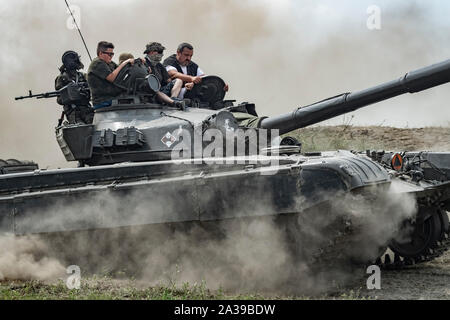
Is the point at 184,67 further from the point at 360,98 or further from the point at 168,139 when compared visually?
the point at 360,98

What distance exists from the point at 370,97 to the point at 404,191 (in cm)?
157

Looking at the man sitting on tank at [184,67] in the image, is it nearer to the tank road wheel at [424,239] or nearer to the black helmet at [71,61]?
the black helmet at [71,61]

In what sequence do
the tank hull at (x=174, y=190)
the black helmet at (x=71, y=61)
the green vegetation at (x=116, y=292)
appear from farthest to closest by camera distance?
the black helmet at (x=71, y=61)
the tank hull at (x=174, y=190)
the green vegetation at (x=116, y=292)

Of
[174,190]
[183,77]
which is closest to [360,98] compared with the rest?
[183,77]

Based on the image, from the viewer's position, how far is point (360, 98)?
10125 mm

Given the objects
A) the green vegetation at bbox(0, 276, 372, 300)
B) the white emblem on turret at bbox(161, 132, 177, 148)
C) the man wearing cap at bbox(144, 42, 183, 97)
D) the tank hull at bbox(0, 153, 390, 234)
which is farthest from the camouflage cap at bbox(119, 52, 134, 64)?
the green vegetation at bbox(0, 276, 372, 300)

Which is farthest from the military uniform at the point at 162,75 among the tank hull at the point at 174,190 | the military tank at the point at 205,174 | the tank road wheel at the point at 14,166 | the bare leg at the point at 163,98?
the tank hull at the point at 174,190

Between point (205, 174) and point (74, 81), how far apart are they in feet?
12.6

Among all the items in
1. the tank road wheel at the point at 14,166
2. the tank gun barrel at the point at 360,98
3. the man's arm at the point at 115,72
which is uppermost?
the man's arm at the point at 115,72

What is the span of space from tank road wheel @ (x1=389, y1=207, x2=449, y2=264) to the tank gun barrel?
5.98ft

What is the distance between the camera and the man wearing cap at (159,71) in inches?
421

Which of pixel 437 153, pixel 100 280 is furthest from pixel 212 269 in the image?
pixel 437 153

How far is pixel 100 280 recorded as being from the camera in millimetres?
8250

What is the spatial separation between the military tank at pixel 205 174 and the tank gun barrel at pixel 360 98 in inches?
0.6
